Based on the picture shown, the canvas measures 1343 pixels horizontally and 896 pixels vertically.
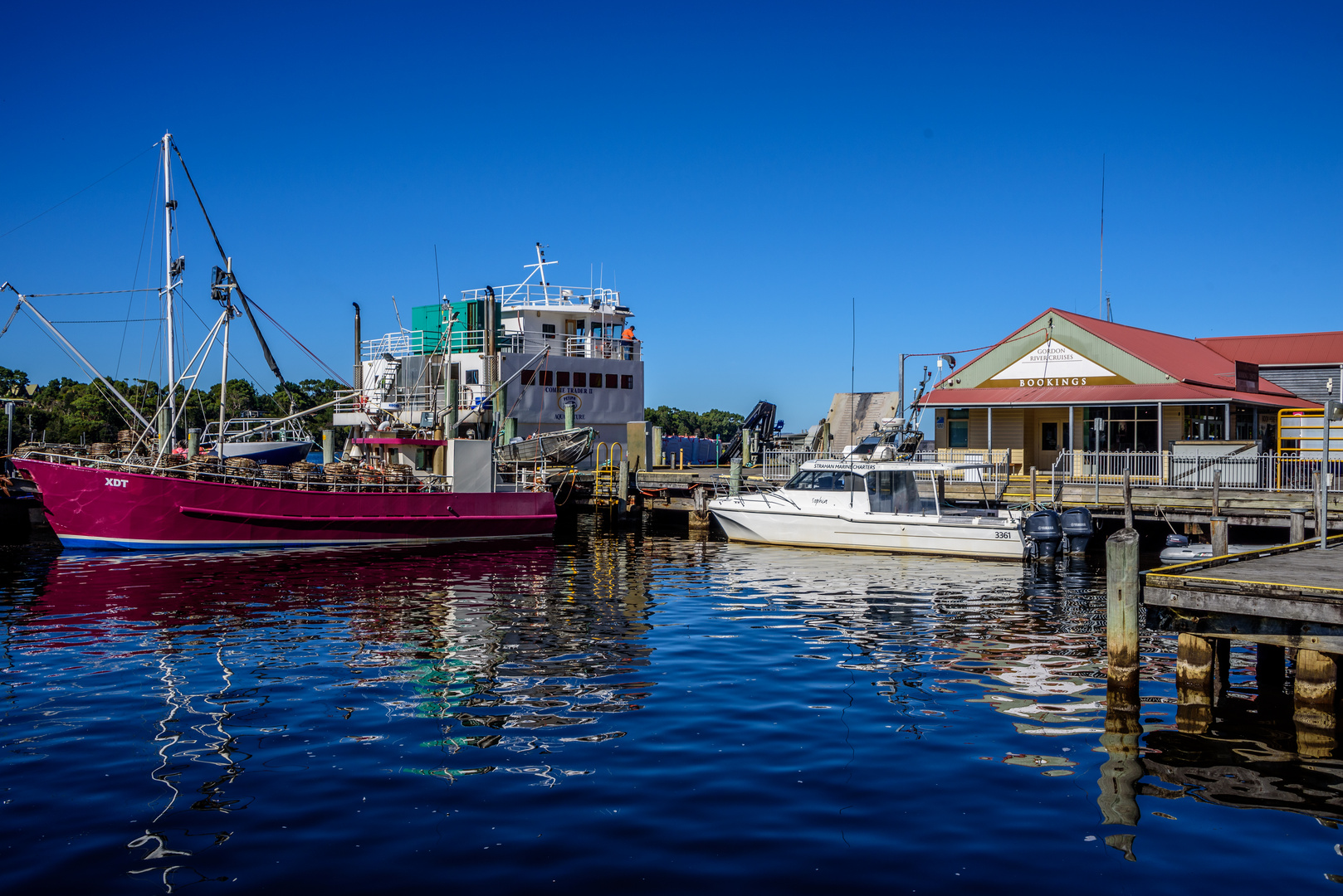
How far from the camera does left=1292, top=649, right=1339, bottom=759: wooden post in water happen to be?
9461mm

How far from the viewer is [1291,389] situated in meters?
37.9

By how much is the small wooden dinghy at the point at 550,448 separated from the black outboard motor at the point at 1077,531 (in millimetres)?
15937

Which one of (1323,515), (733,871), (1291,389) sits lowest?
(733,871)

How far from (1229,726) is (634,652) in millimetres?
6939

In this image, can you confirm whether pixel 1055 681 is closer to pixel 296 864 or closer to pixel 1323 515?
pixel 1323 515

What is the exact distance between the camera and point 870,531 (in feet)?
83.1

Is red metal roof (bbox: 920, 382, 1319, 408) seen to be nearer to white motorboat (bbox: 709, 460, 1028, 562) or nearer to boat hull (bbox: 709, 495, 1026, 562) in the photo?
white motorboat (bbox: 709, 460, 1028, 562)

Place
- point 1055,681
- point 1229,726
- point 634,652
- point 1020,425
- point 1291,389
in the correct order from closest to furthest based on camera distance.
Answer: point 1229,726 → point 1055,681 → point 634,652 → point 1020,425 → point 1291,389

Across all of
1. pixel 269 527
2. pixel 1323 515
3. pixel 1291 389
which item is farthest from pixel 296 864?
pixel 1291 389

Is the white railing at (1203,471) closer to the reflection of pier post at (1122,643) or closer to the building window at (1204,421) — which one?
the building window at (1204,421)

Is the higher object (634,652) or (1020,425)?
(1020,425)

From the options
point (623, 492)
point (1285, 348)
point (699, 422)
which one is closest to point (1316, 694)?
point (623, 492)

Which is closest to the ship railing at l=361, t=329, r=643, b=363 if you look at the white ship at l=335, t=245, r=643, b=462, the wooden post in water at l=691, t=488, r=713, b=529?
the white ship at l=335, t=245, r=643, b=462

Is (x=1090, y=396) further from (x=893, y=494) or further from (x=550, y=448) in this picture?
(x=550, y=448)
